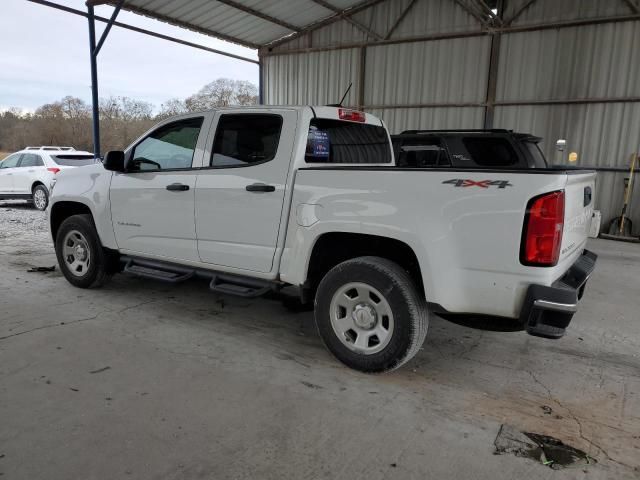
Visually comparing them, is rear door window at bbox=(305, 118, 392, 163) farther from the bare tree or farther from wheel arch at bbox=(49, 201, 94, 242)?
the bare tree

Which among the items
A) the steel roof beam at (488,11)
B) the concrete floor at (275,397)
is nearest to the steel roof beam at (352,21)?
the steel roof beam at (488,11)

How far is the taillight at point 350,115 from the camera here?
416cm

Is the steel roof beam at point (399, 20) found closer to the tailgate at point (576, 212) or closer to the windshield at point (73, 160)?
the windshield at point (73, 160)

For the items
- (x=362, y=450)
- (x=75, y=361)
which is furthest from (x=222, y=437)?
(x=75, y=361)

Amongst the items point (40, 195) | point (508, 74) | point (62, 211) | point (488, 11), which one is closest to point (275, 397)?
point (62, 211)

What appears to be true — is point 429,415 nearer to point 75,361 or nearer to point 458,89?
point 75,361

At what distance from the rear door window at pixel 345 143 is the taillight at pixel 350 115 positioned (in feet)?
0.14

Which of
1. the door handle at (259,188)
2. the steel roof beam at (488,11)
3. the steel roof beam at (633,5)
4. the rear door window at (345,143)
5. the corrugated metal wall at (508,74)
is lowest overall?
the door handle at (259,188)

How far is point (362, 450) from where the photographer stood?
8.25 ft

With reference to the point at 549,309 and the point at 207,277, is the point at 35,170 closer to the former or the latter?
the point at 207,277

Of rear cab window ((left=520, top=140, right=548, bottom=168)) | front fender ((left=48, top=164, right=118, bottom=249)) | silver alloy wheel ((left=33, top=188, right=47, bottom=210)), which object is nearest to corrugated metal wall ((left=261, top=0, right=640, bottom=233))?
rear cab window ((left=520, top=140, right=548, bottom=168))

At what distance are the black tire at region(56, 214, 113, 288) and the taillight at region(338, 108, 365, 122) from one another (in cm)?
287

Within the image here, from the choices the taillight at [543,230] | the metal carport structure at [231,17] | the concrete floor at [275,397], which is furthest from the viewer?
the metal carport structure at [231,17]

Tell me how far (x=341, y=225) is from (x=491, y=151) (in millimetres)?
4481
